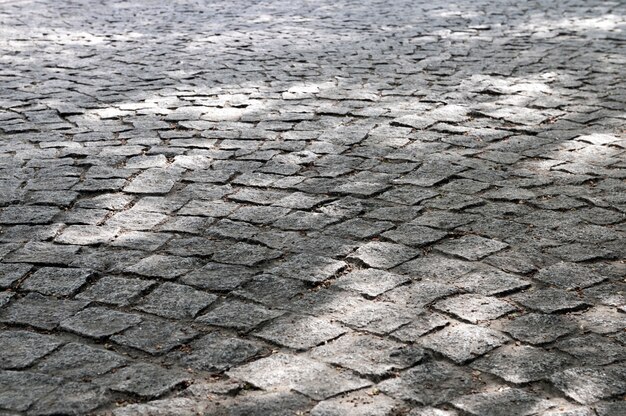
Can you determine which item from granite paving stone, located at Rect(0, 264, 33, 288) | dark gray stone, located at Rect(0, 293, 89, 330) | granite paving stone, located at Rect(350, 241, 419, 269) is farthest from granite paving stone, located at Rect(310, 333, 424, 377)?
granite paving stone, located at Rect(0, 264, 33, 288)

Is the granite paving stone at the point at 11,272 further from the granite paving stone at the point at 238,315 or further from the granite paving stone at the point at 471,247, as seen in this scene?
the granite paving stone at the point at 471,247

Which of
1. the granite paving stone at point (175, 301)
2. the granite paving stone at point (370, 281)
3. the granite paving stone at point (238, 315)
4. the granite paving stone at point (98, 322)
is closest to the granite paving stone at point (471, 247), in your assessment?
the granite paving stone at point (370, 281)

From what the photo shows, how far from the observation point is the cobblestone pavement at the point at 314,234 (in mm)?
3361

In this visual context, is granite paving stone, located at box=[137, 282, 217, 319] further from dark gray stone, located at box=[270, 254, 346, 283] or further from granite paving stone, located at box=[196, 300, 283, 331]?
dark gray stone, located at box=[270, 254, 346, 283]

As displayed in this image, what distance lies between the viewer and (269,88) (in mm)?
8086

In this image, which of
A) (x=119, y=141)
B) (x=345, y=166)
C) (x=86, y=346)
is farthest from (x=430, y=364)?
(x=119, y=141)

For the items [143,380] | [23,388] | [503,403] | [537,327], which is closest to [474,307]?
[537,327]

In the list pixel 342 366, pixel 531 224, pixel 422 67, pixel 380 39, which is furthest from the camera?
pixel 380 39

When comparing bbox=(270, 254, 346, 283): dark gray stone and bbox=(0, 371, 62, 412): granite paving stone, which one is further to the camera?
bbox=(270, 254, 346, 283): dark gray stone

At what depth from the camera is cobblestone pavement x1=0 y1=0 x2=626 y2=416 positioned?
3.36 m

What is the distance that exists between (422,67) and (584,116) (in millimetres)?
2299

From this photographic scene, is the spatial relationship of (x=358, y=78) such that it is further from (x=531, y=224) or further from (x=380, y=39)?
(x=531, y=224)

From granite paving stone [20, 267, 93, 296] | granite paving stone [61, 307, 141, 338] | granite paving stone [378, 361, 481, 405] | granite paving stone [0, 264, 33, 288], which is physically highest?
granite paving stone [0, 264, 33, 288]

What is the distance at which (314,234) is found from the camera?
4.76m
